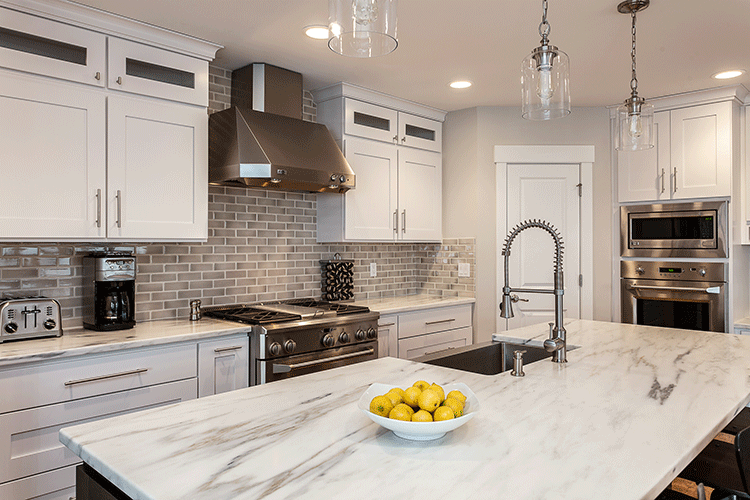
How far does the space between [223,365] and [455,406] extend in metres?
1.86

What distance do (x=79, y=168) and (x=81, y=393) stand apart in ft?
3.42

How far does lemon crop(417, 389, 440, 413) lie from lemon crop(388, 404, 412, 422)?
0.03 meters

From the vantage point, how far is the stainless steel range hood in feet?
9.75

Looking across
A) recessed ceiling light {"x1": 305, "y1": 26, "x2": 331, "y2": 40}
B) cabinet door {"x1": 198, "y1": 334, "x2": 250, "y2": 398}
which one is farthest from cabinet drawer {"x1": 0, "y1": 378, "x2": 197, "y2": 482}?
recessed ceiling light {"x1": 305, "y1": 26, "x2": 331, "y2": 40}

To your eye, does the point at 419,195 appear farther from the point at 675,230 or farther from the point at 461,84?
the point at 675,230

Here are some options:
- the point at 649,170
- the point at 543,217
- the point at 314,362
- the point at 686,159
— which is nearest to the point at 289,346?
the point at 314,362

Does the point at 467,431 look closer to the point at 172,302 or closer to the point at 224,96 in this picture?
the point at 172,302

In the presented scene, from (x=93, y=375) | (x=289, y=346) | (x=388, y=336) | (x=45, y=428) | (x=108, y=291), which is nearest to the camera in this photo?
(x=45, y=428)

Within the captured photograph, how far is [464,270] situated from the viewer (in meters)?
4.54

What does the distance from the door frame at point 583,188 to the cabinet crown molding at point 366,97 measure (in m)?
0.78

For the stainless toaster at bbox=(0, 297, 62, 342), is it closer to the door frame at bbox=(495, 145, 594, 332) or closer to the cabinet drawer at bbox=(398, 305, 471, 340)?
the cabinet drawer at bbox=(398, 305, 471, 340)

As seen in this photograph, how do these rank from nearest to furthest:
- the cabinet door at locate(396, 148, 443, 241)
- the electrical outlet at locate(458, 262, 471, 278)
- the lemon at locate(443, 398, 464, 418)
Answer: the lemon at locate(443, 398, 464, 418)
the cabinet door at locate(396, 148, 443, 241)
the electrical outlet at locate(458, 262, 471, 278)

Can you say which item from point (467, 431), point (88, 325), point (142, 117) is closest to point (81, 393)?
point (88, 325)

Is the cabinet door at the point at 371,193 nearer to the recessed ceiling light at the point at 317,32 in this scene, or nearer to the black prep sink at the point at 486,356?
the recessed ceiling light at the point at 317,32
